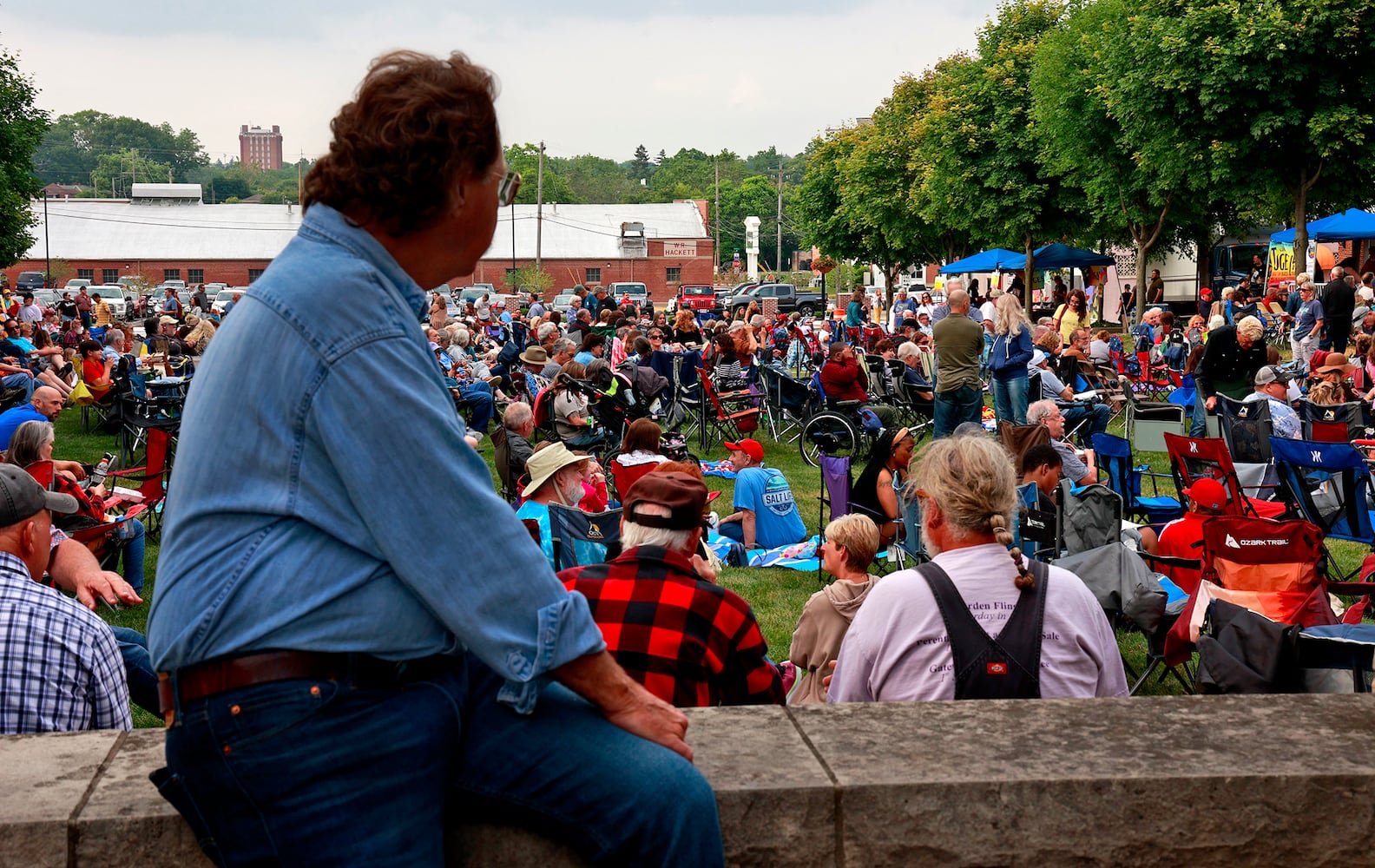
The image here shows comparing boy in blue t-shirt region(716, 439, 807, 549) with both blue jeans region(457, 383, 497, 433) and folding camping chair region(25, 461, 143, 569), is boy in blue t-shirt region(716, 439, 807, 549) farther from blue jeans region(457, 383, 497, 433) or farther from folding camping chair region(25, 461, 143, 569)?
blue jeans region(457, 383, 497, 433)

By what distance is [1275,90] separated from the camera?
71.8 feet

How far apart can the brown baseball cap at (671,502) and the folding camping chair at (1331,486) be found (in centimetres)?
522

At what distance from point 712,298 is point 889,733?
49.4 m

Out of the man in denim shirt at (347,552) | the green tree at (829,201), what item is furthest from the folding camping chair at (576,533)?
the green tree at (829,201)

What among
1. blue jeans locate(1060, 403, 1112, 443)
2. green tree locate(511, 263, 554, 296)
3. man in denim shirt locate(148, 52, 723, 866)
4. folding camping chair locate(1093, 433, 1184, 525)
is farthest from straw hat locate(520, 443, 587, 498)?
green tree locate(511, 263, 554, 296)

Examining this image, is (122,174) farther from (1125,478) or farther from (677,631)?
(677,631)

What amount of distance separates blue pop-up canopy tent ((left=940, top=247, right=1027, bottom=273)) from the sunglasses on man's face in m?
33.1

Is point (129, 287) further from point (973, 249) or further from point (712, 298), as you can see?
point (973, 249)

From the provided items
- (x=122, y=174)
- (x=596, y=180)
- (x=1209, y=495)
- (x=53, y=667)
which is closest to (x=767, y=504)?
(x=1209, y=495)

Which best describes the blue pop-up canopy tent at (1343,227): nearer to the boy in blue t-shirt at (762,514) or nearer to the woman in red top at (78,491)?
the boy in blue t-shirt at (762,514)

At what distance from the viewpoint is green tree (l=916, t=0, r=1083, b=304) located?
114 feet

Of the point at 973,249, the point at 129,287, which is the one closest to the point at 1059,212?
the point at 973,249

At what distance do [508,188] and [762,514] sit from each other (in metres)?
7.69

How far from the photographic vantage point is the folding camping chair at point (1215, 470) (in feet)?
26.2
